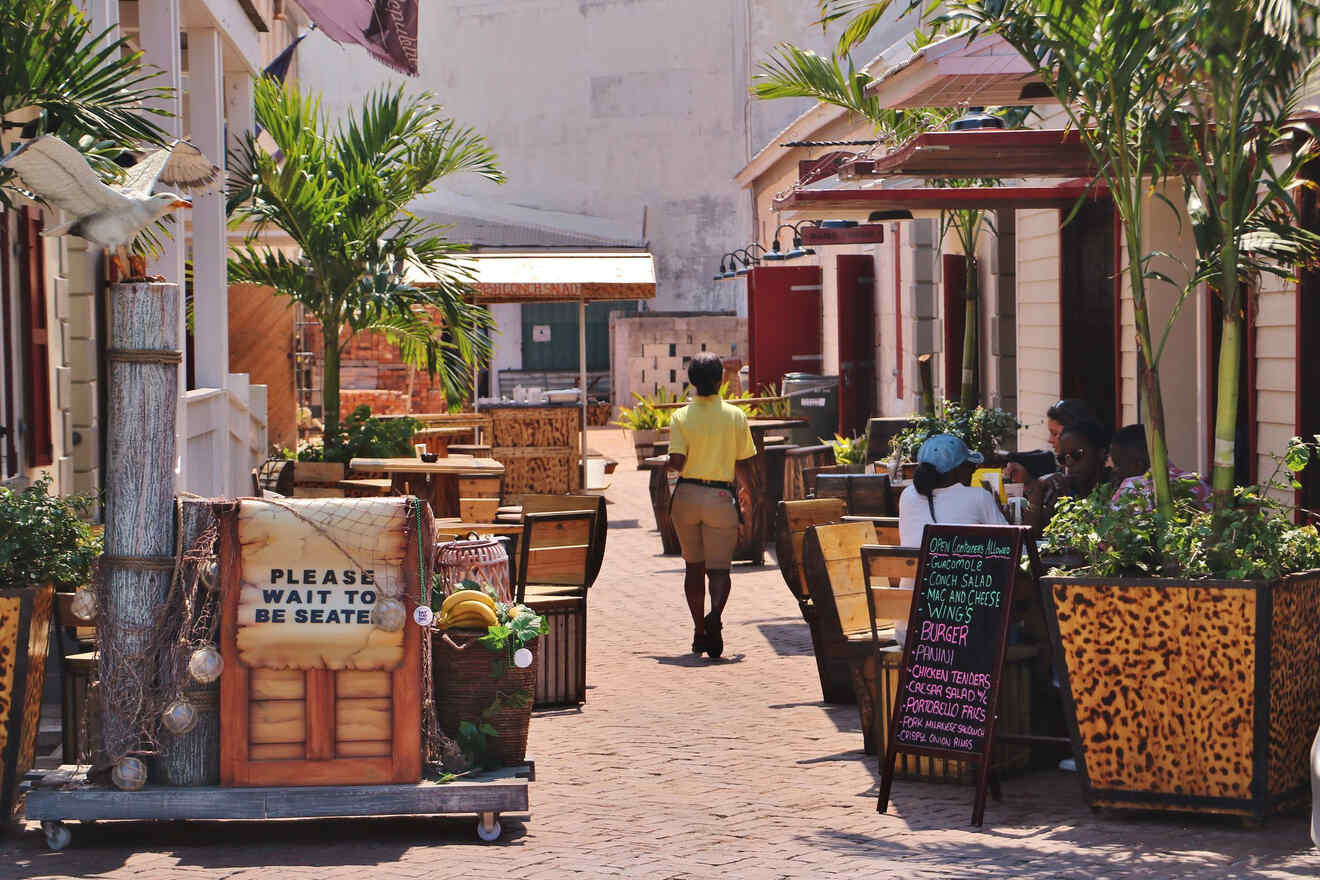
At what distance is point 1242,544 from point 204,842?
3.51 m

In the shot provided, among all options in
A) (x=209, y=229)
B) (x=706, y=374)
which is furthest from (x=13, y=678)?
(x=209, y=229)

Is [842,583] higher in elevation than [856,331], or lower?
lower

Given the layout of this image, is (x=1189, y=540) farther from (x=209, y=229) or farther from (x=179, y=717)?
(x=209, y=229)

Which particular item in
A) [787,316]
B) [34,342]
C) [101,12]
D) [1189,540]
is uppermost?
[101,12]

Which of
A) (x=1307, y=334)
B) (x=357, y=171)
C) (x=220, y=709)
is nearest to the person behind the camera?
(x=220, y=709)

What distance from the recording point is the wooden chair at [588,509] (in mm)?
8891

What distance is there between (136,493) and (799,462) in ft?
28.3

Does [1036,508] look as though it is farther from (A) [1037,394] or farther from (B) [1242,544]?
(A) [1037,394]

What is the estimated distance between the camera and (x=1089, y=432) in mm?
8828

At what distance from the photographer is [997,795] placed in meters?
6.38

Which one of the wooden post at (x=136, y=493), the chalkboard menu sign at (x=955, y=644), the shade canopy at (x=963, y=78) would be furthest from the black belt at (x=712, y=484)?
the wooden post at (x=136, y=493)

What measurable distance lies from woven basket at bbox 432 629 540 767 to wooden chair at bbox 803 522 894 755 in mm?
1518

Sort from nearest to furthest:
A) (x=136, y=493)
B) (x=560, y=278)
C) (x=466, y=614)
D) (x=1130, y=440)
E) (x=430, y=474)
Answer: (x=136, y=493) < (x=466, y=614) < (x=1130, y=440) < (x=430, y=474) < (x=560, y=278)

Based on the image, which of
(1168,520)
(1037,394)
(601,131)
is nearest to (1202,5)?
(1168,520)
